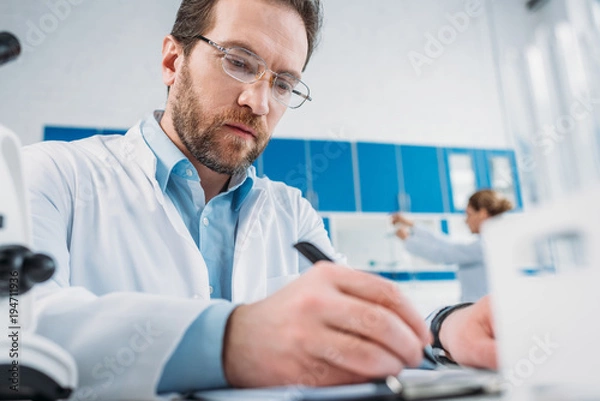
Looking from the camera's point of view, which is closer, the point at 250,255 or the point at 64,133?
the point at 250,255

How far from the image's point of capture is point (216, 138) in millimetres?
981

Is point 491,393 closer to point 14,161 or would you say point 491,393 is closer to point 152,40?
point 14,161

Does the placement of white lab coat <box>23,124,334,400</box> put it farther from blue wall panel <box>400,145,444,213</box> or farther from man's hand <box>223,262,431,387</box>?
blue wall panel <box>400,145,444,213</box>

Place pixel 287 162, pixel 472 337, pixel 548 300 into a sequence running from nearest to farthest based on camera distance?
pixel 548 300
pixel 472 337
pixel 287 162

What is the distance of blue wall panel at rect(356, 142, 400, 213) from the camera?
337 cm

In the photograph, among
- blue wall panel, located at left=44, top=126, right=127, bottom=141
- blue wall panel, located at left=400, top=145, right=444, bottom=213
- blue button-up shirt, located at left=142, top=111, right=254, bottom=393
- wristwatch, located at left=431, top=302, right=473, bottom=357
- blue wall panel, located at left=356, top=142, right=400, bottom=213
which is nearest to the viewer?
wristwatch, located at left=431, top=302, right=473, bottom=357

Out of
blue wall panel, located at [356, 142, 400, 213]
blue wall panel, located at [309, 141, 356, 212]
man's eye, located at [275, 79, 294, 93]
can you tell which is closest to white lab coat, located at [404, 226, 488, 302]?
blue wall panel, located at [356, 142, 400, 213]

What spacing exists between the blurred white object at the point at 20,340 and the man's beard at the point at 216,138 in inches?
22.5

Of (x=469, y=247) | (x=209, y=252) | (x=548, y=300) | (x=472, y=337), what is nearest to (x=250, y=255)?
(x=209, y=252)

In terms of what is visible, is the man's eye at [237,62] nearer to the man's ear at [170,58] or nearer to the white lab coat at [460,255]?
the man's ear at [170,58]

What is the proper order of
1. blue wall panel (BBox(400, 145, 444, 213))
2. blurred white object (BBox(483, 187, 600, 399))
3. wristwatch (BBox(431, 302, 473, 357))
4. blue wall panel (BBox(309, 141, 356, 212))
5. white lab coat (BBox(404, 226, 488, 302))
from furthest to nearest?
blue wall panel (BBox(400, 145, 444, 213)), blue wall panel (BBox(309, 141, 356, 212)), white lab coat (BBox(404, 226, 488, 302)), wristwatch (BBox(431, 302, 473, 357)), blurred white object (BBox(483, 187, 600, 399))

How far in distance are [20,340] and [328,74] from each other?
133 inches

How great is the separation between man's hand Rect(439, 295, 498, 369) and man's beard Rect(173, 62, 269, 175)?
547 millimetres

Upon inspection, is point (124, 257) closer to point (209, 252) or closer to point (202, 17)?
point (209, 252)
